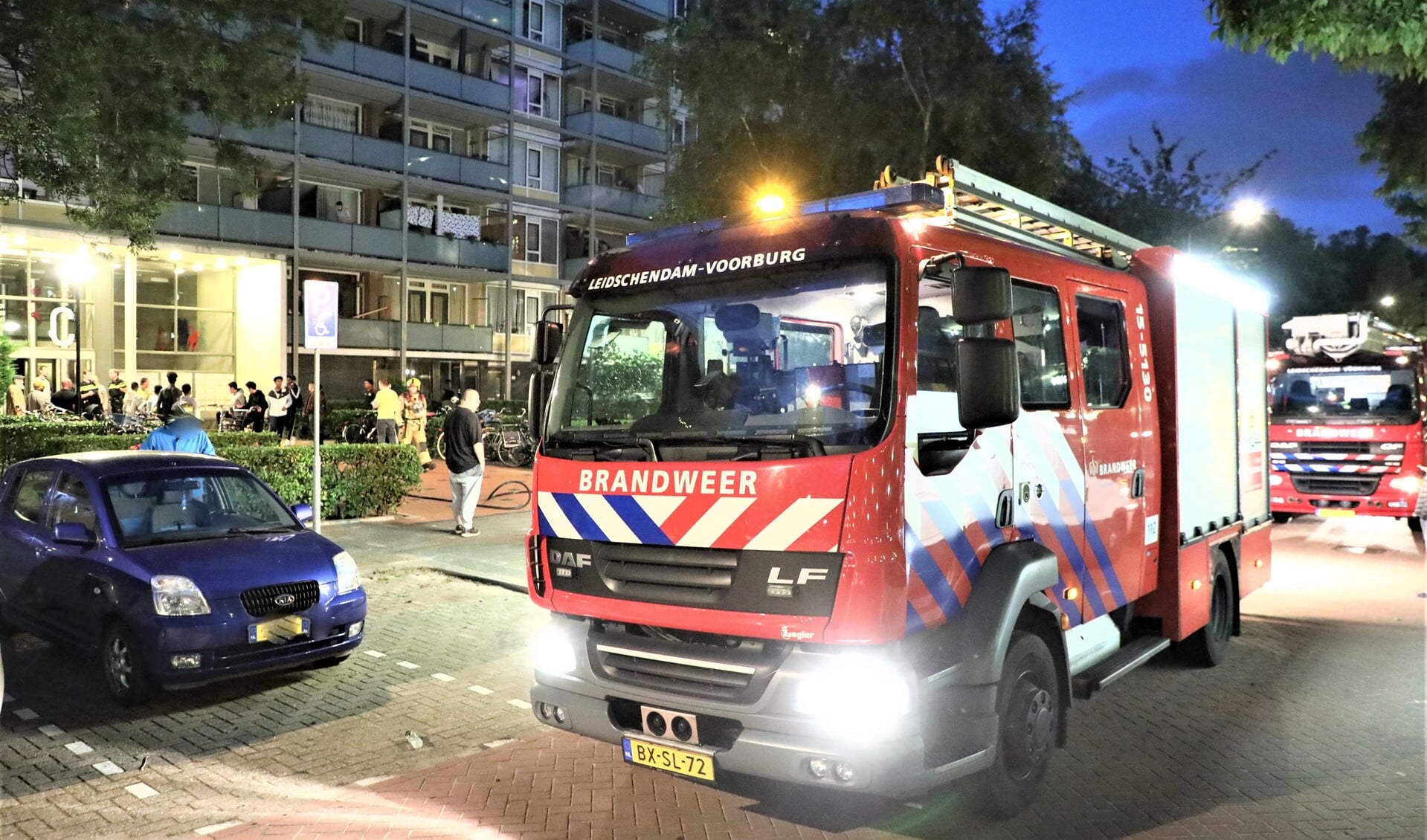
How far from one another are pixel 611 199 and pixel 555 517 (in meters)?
37.8

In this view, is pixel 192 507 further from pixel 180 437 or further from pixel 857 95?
pixel 857 95

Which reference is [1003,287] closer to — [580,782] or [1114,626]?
[1114,626]

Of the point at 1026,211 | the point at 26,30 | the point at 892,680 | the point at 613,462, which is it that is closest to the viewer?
the point at 892,680

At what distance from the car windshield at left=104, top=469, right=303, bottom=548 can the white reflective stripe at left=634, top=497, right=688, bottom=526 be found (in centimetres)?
390

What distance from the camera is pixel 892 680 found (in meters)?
3.78

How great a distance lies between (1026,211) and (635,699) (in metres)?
3.59

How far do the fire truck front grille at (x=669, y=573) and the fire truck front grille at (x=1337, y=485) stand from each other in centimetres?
1290

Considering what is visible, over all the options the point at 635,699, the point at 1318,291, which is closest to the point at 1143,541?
the point at 635,699

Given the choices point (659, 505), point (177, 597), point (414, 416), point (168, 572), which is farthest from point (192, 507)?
point (414, 416)

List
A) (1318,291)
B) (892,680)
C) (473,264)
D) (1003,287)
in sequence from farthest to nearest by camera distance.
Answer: (1318,291)
(473,264)
(1003,287)
(892,680)

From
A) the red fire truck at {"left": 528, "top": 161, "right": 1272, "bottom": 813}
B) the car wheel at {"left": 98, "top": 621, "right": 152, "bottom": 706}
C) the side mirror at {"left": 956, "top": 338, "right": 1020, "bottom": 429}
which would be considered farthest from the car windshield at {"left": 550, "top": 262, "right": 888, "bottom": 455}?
the car wheel at {"left": 98, "top": 621, "right": 152, "bottom": 706}

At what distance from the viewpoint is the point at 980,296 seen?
400 cm

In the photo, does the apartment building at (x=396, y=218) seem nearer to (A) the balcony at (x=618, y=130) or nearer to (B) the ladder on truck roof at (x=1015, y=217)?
(A) the balcony at (x=618, y=130)

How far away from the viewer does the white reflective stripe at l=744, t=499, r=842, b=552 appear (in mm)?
3865
